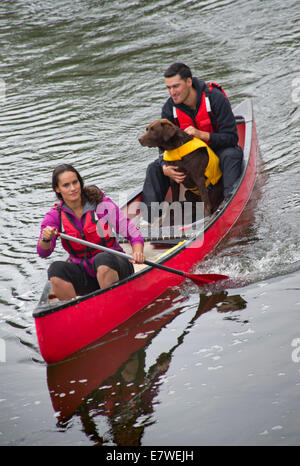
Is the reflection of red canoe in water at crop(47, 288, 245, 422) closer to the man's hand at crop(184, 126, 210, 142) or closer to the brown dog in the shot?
the brown dog

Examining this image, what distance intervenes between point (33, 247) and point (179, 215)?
1.66 meters

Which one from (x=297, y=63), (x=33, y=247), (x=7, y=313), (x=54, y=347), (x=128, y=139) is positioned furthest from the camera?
(x=297, y=63)

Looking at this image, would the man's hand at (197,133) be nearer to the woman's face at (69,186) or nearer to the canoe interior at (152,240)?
the canoe interior at (152,240)

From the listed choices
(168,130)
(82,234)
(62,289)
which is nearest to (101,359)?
(62,289)

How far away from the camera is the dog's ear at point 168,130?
5.32 m

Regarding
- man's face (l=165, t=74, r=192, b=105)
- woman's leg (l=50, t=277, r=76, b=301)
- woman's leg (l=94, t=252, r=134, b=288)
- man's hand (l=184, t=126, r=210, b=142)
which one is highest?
man's face (l=165, t=74, r=192, b=105)

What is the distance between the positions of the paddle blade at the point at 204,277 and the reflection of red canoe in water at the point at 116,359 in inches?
4.9

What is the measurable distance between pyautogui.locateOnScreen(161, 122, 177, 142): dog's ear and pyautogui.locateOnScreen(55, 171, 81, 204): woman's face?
133cm

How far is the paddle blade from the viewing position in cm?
493

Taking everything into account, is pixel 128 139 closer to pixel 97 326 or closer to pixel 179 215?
pixel 179 215

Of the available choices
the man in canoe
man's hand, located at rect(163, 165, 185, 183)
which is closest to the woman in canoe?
man's hand, located at rect(163, 165, 185, 183)

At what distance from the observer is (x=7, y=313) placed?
5.14m

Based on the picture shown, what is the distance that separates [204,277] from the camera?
5.01 m
